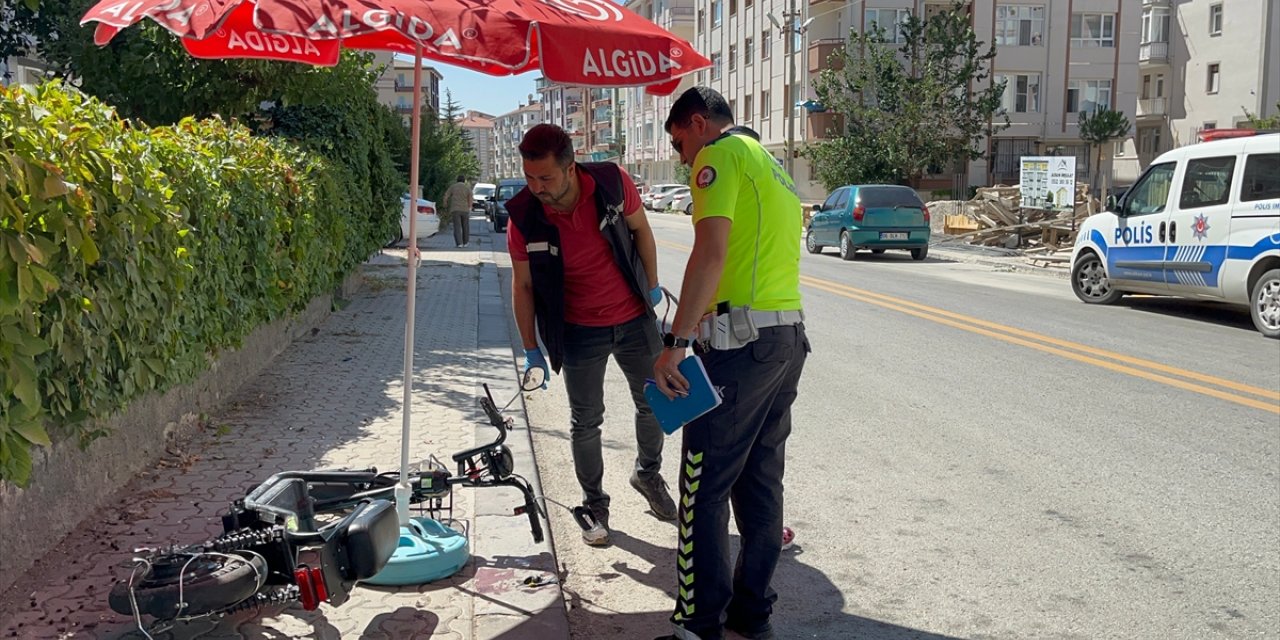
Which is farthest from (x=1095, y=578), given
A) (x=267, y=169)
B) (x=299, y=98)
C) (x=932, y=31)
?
(x=932, y=31)

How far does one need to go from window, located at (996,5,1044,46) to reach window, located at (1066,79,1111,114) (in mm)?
2999

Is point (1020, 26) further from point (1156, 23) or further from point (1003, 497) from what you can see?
point (1003, 497)

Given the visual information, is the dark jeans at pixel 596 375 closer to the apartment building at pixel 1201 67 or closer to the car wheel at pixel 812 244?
the car wheel at pixel 812 244

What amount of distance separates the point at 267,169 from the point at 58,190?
15.1 feet

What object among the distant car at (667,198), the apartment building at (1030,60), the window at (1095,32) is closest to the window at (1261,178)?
the apartment building at (1030,60)

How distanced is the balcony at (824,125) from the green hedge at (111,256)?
36.5 m

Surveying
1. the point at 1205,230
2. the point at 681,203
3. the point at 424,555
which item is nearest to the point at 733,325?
the point at 424,555

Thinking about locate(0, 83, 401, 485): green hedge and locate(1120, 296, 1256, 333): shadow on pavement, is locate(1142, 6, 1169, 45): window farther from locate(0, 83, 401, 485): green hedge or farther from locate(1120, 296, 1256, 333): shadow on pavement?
locate(0, 83, 401, 485): green hedge

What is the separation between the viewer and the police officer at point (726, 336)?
11.8 feet

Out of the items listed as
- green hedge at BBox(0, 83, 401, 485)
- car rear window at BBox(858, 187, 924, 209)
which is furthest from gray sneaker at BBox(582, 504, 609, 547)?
car rear window at BBox(858, 187, 924, 209)

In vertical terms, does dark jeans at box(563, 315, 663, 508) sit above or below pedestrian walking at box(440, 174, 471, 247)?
below

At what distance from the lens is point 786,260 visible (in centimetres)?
383

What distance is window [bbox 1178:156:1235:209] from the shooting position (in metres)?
11.8

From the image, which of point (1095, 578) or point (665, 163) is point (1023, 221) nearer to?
point (1095, 578)
